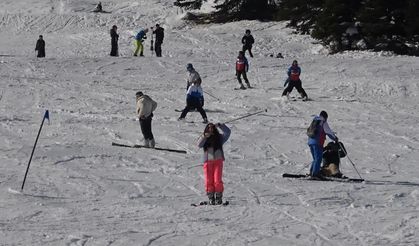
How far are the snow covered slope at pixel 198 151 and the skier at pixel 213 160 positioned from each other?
0.43 metres

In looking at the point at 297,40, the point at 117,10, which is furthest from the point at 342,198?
the point at 117,10

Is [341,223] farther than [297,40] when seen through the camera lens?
No

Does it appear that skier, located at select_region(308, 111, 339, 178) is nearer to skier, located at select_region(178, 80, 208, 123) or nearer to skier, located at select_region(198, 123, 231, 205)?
skier, located at select_region(198, 123, 231, 205)

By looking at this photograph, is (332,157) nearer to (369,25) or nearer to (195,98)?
(195,98)

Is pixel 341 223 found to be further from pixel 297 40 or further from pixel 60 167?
pixel 297 40

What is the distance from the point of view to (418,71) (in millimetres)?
30094

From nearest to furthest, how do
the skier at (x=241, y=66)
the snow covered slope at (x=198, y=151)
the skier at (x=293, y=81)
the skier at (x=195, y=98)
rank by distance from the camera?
the snow covered slope at (x=198, y=151)
the skier at (x=195, y=98)
the skier at (x=293, y=81)
the skier at (x=241, y=66)

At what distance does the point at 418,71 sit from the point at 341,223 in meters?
19.7

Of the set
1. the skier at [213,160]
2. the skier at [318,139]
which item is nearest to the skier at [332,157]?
the skier at [318,139]

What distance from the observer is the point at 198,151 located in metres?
18.1

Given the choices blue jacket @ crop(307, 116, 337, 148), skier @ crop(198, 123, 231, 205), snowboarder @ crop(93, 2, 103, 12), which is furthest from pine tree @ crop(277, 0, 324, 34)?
skier @ crop(198, 123, 231, 205)

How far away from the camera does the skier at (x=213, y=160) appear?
12.6 metres

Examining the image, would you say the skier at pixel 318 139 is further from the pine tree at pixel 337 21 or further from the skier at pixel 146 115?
the pine tree at pixel 337 21

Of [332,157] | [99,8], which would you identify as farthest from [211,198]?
[99,8]
